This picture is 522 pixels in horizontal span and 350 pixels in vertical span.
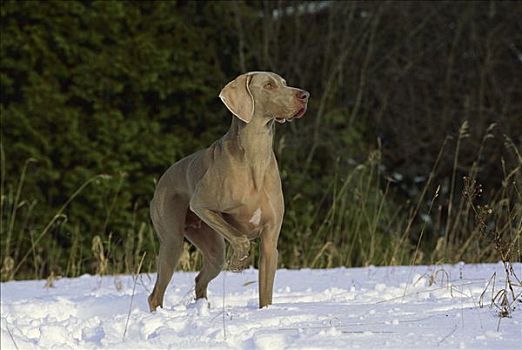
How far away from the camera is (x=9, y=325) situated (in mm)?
4254

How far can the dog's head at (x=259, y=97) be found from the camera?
178 inches

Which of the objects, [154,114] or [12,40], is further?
[154,114]

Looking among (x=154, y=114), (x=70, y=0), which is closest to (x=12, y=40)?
(x=70, y=0)

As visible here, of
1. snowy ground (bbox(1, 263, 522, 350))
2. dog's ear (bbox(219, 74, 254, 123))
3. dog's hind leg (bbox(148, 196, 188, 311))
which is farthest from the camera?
dog's hind leg (bbox(148, 196, 188, 311))

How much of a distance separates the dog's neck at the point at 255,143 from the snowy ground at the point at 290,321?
26.3 inches

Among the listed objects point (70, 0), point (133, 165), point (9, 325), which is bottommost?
point (133, 165)

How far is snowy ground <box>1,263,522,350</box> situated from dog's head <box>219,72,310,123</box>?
3.03 ft

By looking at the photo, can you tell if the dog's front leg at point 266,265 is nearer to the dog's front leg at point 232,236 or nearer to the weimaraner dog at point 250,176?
the weimaraner dog at point 250,176

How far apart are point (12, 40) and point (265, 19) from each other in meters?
2.69

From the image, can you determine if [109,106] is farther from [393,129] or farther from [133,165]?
[393,129]

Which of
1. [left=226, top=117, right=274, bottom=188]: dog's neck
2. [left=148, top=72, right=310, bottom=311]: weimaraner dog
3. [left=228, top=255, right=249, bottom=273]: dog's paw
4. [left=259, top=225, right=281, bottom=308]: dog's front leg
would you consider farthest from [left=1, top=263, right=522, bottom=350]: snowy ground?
[left=226, top=117, right=274, bottom=188]: dog's neck

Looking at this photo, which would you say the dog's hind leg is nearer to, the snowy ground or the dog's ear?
the snowy ground

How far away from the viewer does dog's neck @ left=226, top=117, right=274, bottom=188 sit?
14.9 ft

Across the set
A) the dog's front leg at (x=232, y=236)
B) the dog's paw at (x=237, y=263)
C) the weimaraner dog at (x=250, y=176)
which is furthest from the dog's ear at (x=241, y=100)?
the dog's paw at (x=237, y=263)
